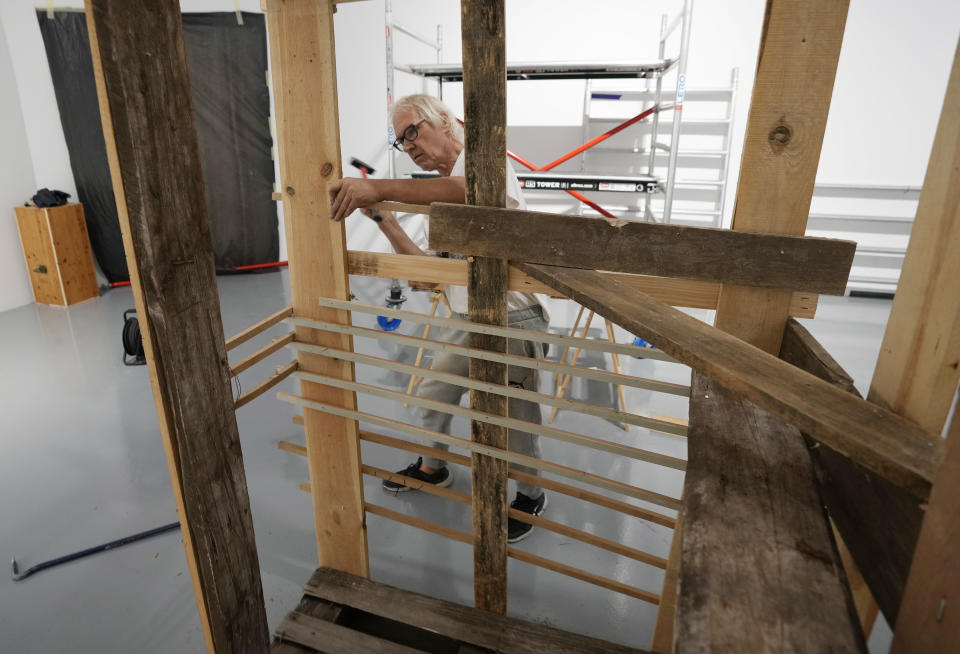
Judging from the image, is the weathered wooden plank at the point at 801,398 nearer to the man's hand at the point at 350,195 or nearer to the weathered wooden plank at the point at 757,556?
the weathered wooden plank at the point at 757,556

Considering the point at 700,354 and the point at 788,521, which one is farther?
the point at 700,354

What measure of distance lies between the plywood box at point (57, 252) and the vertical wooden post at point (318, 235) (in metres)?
4.53

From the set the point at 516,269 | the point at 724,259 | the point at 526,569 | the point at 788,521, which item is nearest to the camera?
the point at 788,521

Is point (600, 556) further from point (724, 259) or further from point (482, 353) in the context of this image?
point (724, 259)

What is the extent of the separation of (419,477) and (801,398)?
2008 mm

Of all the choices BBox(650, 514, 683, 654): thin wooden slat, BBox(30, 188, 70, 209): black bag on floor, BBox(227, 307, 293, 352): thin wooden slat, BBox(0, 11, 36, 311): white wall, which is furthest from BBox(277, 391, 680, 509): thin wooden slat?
BBox(0, 11, 36, 311): white wall

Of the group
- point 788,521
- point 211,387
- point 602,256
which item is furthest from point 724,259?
point 211,387

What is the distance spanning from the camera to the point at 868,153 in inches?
194

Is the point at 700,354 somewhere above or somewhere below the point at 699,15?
below

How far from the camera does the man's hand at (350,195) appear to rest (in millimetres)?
1299

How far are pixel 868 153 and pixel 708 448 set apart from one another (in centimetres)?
563

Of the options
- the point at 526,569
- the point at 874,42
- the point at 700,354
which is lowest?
the point at 526,569

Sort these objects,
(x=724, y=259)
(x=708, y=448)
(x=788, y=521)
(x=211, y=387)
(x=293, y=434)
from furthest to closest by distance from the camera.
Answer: (x=293, y=434) → (x=211, y=387) → (x=724, y=259) → (x=708, y=448) → (x=788, y=521)

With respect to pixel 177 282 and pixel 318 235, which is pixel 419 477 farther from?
pixel 177 282
